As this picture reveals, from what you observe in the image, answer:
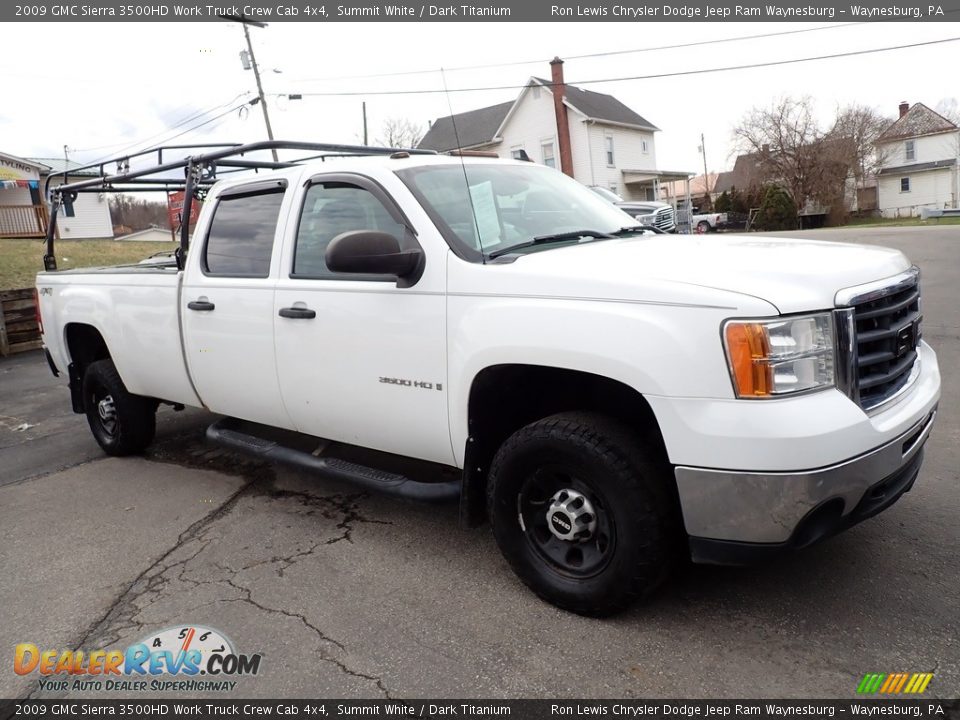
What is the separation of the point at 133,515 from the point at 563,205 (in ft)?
10.7

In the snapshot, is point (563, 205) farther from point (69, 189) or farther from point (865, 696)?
point (69, 189)

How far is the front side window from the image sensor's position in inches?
141

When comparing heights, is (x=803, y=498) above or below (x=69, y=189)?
below

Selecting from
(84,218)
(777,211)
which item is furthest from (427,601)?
(84,218)

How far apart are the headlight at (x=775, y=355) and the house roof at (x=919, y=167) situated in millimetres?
57712

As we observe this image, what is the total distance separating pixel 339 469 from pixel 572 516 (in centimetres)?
145

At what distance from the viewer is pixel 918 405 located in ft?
9.22

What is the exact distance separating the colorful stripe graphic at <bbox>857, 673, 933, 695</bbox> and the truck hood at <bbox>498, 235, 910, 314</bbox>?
1.29 m

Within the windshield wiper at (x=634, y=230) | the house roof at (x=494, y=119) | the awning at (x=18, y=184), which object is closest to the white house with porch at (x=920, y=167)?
the house roof at (x=494, y=119)

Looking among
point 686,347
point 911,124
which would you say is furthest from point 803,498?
point 911,124

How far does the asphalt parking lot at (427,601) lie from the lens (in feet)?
8.49

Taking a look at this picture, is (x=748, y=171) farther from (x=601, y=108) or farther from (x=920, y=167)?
(x=601, y=108)

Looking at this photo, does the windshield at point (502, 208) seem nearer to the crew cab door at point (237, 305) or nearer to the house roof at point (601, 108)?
the crew cab door at point (237, 305)

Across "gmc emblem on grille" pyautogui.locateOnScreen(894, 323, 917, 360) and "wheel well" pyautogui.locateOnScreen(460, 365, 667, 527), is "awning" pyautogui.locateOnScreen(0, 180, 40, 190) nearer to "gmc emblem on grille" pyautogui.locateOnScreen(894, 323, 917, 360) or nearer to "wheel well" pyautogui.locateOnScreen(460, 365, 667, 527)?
"wheel well" pyautogui.locateOnScreen(460, 365, 667, 527)
